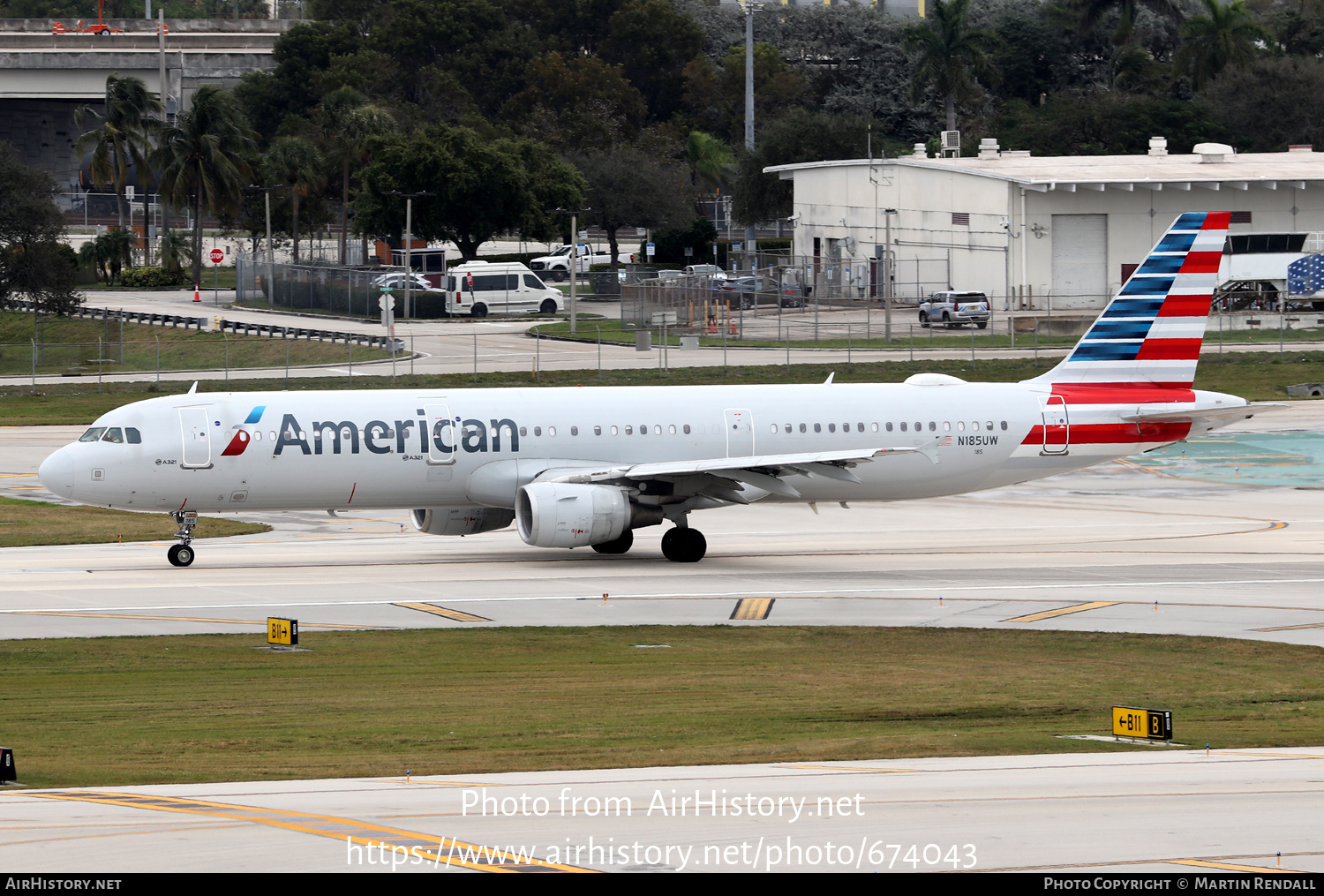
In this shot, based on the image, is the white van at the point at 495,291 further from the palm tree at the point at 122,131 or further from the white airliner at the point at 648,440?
the white airliner at the point at 648,440

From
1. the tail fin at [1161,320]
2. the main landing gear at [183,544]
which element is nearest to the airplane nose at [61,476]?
the main landing gear at [183,544]

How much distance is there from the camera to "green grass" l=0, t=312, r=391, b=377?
85438 millimetres

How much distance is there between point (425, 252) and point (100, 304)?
24662mm

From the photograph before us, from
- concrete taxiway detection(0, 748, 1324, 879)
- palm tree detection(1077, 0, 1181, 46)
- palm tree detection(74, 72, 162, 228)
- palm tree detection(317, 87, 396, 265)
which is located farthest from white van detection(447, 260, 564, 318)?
concrete taxiway detection(0, 748, 1324, 879)

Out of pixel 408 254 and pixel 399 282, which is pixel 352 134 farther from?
pixel 408 254

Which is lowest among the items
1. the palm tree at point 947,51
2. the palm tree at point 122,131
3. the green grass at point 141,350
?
the green grass at point 141,350

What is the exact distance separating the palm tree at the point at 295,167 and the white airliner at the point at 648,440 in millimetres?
100996

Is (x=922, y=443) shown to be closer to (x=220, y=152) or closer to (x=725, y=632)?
(x=725, y=632)

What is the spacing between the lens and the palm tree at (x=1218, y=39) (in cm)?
15488

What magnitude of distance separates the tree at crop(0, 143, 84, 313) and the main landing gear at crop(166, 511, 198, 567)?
192 feet

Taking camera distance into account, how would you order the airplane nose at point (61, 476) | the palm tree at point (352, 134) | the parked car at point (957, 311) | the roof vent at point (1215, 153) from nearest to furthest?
the airplane nose at point (61, 476) < the parked car at point (957, 311) < the roof vent at point (1215, 153) < the palm tree at point (352, 134)

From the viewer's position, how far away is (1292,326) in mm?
96875

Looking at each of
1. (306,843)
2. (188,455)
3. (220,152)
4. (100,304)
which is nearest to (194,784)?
(306,843)

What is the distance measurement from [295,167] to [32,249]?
4508 centimetres
